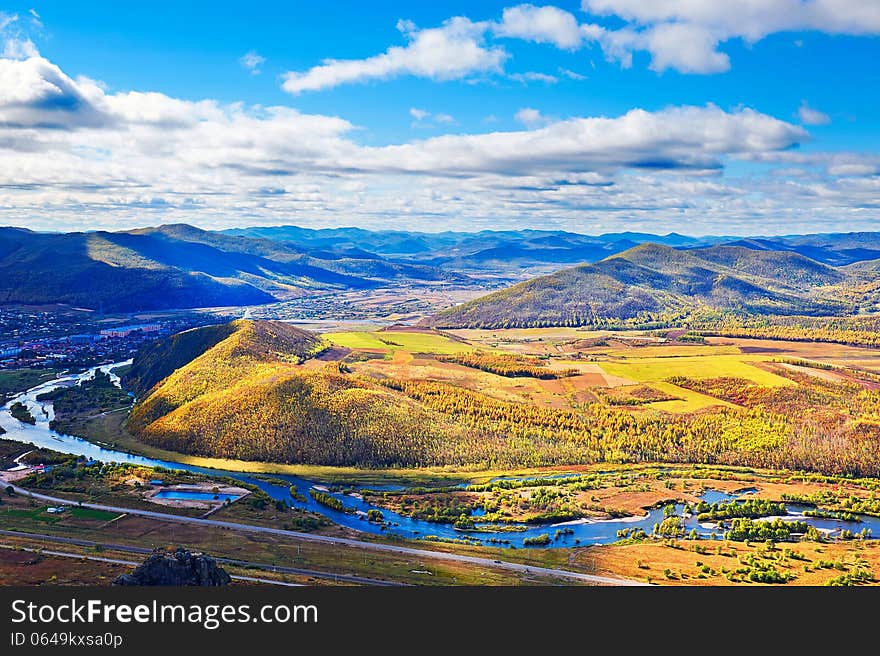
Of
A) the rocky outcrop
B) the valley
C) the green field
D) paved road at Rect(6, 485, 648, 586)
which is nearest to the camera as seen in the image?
the rocky outcrop

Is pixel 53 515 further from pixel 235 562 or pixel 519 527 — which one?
pixel 519 527

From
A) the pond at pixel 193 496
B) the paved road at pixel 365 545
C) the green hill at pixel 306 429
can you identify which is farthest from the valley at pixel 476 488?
the pond at pixel 193 496

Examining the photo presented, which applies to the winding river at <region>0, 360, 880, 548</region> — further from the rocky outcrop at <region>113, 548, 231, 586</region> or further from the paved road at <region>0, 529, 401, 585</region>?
the rocky outcrop at <region>113, 548, 231, 586</region>

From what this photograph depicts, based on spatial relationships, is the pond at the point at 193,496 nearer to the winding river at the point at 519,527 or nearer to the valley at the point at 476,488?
the valley at the point at 476,488

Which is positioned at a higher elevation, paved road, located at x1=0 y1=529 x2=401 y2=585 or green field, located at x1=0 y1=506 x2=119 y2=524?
paved road, located at x1=0 y1=529 x2=401 y2=585

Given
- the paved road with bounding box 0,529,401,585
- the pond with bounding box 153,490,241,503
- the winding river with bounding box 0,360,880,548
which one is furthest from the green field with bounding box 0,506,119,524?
the winding river with bounding box 0,360,880,548

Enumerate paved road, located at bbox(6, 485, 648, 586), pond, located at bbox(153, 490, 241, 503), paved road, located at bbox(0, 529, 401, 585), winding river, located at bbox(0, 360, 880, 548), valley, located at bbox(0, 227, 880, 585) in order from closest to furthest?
1. paved road, located at bbox(0, 529, 401, 585)
2. paved road, located at bbox(6, 485, 648, 586)
3. valley, located at bbox(0, 227, 880, 585)
4. winding river, located at bbox(0, 360, 880, 548)
5. pond, located at bbox(153, 490, 241, 503)

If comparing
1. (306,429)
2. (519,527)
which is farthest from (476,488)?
(306,429)
